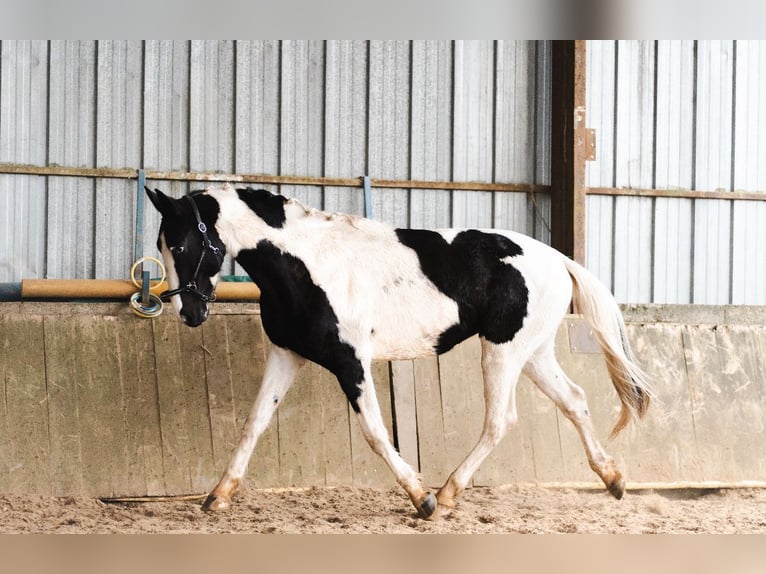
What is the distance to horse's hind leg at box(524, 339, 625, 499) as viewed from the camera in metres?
4.32

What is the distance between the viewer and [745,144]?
6508mm

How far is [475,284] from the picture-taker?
4.15 m

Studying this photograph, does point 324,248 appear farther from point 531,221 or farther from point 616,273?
point 616,273

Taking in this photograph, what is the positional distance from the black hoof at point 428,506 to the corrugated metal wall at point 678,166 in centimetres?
285

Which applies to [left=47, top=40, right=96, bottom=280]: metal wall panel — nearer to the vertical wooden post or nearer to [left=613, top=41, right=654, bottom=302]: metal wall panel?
the vertical wooden post

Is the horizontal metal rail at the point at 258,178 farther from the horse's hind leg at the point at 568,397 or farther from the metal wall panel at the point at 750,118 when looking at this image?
the horse's hind leg at the point at 568,397

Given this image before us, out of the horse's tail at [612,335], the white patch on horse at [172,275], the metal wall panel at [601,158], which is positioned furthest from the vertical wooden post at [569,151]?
the white patch on horse at [172,275]

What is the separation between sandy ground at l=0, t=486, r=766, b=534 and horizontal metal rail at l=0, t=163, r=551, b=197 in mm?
2156

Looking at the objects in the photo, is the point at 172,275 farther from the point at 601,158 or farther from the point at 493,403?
the point at 601,158

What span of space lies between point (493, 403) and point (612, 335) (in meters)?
0.76

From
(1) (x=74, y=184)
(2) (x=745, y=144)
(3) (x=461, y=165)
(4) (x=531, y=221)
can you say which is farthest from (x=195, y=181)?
(2) (x=745, y=144)

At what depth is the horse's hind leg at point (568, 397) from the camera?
432cm

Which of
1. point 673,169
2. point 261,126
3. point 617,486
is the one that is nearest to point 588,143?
point 673,169
